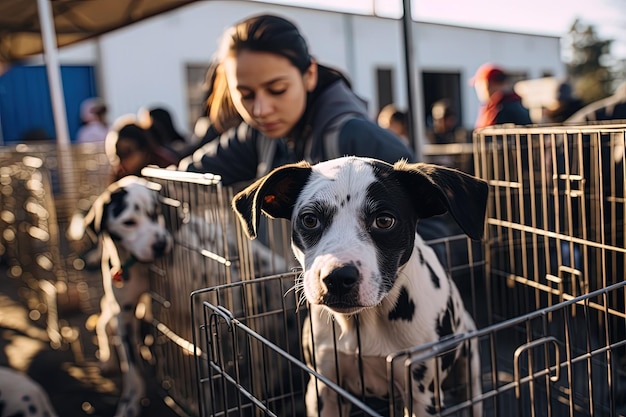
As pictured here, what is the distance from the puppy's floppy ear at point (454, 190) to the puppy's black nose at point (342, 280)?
0.34 m

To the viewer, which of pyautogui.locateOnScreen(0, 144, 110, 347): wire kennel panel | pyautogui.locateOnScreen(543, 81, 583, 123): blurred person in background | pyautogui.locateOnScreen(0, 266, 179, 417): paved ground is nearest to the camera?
pyautogui.locateOnScreen(0, 266, 179, 417): paved ground

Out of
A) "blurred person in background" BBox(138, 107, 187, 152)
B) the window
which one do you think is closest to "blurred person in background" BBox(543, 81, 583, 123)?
"blurred person in background" BBox(138, 107, 187, 152)

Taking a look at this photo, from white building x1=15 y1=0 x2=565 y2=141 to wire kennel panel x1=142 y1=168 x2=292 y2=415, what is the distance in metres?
7.83

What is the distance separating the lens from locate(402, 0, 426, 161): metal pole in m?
3.74

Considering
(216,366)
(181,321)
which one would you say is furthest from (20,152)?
(216,366)

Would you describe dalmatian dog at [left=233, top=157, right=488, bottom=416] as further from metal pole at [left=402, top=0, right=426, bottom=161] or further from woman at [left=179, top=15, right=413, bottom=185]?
metal pole at [left=402, top=0, right=426, bottom=161]

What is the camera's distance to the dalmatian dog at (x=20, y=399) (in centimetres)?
252

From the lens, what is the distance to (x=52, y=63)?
18.2 feet

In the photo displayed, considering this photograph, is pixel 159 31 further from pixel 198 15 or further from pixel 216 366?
pixel 216 366

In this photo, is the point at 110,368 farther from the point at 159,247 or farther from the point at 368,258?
the point at 368,258

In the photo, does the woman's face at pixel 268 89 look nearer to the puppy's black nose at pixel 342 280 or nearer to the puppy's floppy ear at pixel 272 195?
the puppy's floppy ear at pixel 272 195

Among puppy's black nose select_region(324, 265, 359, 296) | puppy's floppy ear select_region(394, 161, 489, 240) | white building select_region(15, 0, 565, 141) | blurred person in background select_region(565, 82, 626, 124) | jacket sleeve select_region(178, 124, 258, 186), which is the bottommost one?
puppy's black nose select_region(324, 265, 359, 296)

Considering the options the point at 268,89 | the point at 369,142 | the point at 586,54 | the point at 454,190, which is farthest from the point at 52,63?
the point at 586,54

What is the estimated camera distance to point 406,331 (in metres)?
2.03
